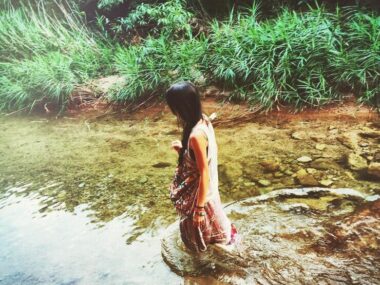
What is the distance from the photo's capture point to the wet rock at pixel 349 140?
172 inches

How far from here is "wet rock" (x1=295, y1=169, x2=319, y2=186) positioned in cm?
378

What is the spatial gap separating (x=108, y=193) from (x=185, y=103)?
2428mm

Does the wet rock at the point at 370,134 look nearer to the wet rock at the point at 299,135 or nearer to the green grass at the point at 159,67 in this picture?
the wet rock at the point at 299,135

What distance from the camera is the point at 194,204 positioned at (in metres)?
2.46

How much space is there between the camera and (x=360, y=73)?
16.7 feet

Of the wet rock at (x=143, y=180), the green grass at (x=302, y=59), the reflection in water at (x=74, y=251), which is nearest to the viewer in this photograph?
the reflection in water at (x=74, y=251)

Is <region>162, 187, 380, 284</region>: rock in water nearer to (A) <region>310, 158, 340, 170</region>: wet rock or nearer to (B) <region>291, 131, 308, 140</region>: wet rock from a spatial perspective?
(A) <region>310, 158, 340, 170</region>: wet rock

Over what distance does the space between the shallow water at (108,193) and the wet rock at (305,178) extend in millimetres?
90

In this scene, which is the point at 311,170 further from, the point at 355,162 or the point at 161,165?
the point at 161,165

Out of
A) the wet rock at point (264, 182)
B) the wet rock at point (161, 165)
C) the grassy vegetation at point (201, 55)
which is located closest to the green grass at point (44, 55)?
the grassy vegetation at point (201, 55)

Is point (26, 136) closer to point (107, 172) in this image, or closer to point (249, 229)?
point (107, 172)

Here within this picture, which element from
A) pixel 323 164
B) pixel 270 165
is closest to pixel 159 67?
pixel 270 165

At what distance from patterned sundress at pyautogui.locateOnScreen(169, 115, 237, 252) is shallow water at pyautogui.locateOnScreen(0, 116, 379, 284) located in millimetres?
338


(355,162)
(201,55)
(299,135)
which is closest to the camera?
(355,162)
